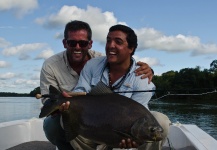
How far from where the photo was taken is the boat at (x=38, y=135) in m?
5.96

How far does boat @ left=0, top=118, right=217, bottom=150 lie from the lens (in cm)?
596

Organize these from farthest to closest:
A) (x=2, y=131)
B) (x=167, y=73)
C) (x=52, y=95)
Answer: (x=167, y=73)
(x=2, y=131)
(x=52, y=95)

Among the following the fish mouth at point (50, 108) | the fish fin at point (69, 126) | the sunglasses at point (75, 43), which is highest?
the sunglasses at point (75, 43)

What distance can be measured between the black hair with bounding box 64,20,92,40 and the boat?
211 centimetres

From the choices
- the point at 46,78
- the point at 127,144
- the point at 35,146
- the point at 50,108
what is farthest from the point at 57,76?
the point at 35,146

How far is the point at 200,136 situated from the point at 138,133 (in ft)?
8.02

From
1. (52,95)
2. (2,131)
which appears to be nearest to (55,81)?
(52,95)

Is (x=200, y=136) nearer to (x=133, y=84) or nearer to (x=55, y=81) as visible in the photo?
(x=133, y=84)

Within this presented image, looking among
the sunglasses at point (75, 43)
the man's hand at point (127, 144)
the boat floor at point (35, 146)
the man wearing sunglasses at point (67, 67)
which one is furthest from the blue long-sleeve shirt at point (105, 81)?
the boat floor at point (35, 146)

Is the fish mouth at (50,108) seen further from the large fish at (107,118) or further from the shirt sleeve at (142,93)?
the shirt sleeve at (142,93)

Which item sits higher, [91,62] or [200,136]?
[91,62]

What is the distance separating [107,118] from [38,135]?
406 cm

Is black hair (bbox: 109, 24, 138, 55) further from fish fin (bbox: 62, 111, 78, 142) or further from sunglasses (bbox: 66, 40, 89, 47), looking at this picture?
fish fin (bbox: 62, 111, 78, 142)

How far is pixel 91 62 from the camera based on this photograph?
5184 mm
